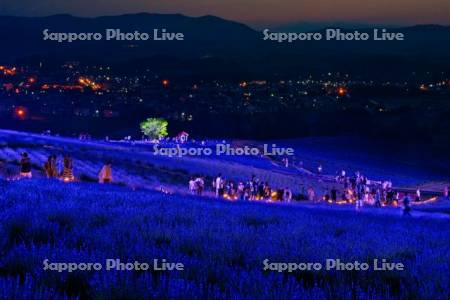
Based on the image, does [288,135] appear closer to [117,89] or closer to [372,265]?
[117,89]

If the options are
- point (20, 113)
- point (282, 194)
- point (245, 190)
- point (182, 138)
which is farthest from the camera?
point (20, 113)

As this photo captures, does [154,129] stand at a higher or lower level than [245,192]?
higher

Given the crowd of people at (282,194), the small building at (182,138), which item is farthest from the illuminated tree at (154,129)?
the crowd of people at (282,194)

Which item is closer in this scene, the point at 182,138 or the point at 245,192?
the point at 245,192

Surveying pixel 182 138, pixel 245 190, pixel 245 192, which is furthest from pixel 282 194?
pixel 182 138

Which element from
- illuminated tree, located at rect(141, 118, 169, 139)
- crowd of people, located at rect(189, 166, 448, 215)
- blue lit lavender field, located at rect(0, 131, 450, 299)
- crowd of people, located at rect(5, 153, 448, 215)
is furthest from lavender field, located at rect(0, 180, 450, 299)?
illuminated tree, located at rect(141, 118, 169, 139)

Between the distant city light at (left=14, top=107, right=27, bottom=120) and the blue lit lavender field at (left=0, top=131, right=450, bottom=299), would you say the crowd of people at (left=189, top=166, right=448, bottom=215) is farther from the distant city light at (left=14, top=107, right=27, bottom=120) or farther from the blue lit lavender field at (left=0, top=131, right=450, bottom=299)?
the distant city light at (left=14, top=107, right=27, bottom=120)

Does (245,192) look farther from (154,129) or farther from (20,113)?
(20,113)

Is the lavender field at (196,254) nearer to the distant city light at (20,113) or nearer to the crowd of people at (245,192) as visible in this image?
the crowd of people at (245,192)

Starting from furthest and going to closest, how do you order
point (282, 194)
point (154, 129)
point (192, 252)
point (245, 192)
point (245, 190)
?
point (154, 129), point (245, 190), point (245, 192), point (282, 194), point (192, 252)
